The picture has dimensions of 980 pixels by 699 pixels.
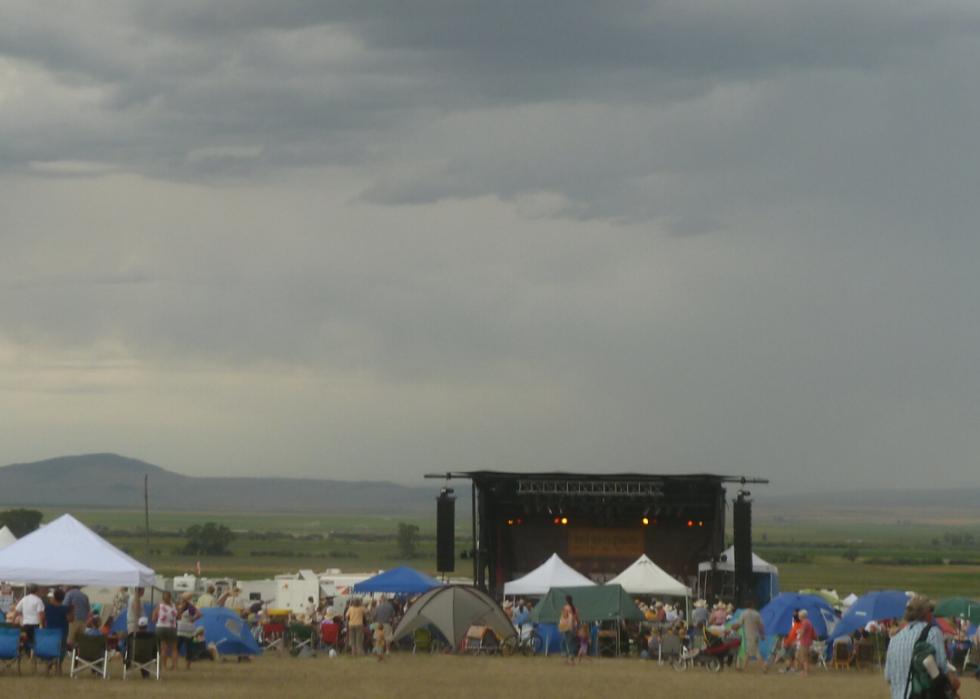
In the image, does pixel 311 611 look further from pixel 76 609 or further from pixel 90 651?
pixel 90 651

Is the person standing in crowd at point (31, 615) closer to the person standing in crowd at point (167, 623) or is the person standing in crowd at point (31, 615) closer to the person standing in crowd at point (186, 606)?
the person standing in crowd at point (167, 623)

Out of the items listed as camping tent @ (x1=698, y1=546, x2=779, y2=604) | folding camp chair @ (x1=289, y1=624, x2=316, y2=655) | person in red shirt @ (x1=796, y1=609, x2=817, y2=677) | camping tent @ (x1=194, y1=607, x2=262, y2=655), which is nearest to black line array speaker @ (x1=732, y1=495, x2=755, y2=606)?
camping tent @ (x1=698, y1=546, x2=779, y2=604)

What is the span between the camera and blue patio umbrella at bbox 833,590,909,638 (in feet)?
68.3

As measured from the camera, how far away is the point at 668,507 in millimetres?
29359

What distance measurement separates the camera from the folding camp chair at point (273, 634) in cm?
2380

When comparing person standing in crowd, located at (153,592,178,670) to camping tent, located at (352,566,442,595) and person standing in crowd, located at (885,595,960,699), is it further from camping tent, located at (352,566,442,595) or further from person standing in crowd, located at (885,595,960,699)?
person standing in crowd, located at (885,595,960,699)

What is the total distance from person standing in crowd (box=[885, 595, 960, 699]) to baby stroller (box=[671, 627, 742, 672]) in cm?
1111

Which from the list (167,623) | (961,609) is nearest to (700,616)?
(961,609)

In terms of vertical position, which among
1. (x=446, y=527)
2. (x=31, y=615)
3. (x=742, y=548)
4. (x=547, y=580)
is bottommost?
(x=547, y=580)

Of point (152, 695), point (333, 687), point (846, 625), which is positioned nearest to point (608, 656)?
point (846, 625)

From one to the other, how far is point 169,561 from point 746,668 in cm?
8277

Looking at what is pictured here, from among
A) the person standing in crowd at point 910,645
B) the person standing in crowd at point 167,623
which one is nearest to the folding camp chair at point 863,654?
the person standing in crowd at point 167,623

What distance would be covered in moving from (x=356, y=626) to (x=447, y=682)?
6.14 m

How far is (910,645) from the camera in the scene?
869cm
